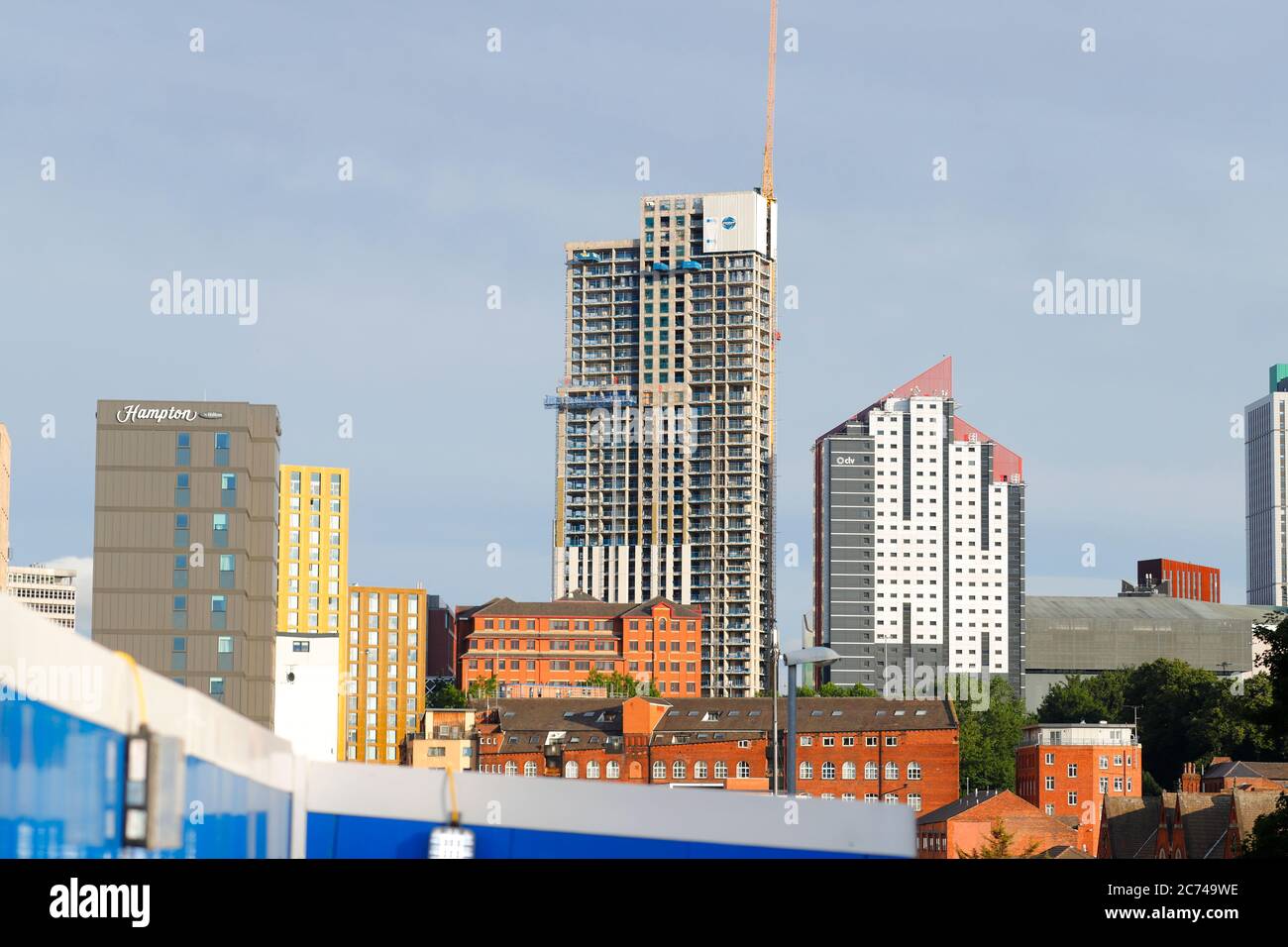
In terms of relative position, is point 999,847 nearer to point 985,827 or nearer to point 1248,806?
point 1248,806

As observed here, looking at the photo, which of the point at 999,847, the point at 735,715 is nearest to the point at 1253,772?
the point at 735,715

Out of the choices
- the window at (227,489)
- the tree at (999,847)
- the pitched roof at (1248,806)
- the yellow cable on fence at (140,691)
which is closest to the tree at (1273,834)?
the yellow cable on fence at (140,691)

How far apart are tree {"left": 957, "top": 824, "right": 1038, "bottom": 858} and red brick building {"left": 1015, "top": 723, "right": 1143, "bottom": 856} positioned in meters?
42.1

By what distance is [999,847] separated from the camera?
113m

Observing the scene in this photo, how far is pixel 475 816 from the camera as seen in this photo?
1088 cm

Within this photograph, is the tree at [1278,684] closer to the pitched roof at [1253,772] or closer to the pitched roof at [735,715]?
the pitched roof at [735,715]

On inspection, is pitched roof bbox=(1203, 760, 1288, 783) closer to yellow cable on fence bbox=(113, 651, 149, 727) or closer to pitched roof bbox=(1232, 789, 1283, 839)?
pitched roof bbox=(1232, 789, 1283, 839)

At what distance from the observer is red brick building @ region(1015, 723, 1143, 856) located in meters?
170

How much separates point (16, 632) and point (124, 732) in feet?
2.62

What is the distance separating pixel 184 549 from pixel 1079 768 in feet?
278

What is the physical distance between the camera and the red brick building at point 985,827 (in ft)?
424

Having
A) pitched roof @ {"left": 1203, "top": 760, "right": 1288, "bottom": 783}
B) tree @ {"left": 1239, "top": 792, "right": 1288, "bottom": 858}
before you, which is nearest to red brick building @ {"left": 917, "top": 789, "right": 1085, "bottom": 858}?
pitched roof @ {"left": 1203, "top": 760, "right": 1288, "bottom": 783}

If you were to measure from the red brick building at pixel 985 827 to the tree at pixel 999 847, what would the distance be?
0.39 meters
